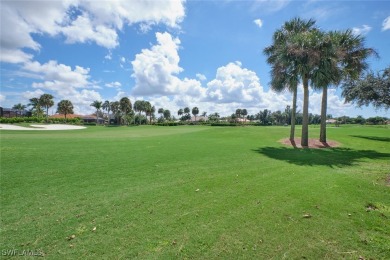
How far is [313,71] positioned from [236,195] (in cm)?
1695

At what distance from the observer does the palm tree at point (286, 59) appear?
19.8m

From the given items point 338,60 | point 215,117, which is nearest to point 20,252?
point 338,60

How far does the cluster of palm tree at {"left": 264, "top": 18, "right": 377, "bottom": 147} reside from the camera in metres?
18.8

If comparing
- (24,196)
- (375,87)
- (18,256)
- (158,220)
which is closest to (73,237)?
(18,256)

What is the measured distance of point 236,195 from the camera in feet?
21.6

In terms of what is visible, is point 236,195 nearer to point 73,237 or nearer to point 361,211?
point 361,211

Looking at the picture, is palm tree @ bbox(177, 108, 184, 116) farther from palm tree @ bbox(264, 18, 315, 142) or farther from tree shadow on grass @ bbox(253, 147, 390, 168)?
tree shadow on grass @ bbox(253, 147, 390, 168)

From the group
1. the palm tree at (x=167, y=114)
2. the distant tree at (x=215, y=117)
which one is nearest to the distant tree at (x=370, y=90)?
the distant tree at (x=215, y=117)

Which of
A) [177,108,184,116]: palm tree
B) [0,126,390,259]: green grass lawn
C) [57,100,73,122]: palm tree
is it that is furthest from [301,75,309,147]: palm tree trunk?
[177,108,184,116]: palm tree

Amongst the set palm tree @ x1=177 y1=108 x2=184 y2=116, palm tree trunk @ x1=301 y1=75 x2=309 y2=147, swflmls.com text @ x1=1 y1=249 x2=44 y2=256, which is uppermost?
palm tree @ x1=177 y1=108 x2=184 y2=116

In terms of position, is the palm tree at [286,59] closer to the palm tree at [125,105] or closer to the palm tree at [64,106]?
the palm tree at [125,105]

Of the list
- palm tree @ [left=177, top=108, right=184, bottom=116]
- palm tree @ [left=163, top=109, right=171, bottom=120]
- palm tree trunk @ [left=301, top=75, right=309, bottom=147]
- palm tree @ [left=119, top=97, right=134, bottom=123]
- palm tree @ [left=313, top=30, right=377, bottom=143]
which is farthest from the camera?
palm tree @ [left=177, top=108, right=184, bottom=116]

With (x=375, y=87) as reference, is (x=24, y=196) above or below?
below

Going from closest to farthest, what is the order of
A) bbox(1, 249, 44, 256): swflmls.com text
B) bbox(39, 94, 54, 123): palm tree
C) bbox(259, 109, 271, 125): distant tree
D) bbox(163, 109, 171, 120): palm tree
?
bbox(1, 249, 44, 256): swflmls.com text
bbox(39, 94, 54, 123): palm tree
bbox(259, 109, 271, 125): distant tree
bbox(163, 109, 171, 120): palm tree
